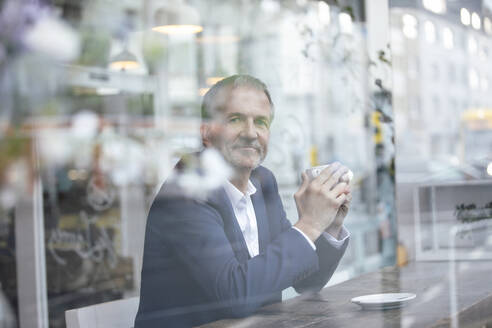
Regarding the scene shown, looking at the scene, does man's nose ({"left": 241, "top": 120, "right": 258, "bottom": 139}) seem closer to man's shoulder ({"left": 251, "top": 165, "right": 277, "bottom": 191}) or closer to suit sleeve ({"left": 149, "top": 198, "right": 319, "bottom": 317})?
man's shoulder ({"left": 251, "top": 165, "right": 277, "bottom": 191})

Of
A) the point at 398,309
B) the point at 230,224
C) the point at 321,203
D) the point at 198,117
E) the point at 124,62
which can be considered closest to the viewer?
the point at 398,309

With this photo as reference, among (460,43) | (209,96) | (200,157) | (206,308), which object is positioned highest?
(460,43)

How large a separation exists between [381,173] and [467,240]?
61 cm

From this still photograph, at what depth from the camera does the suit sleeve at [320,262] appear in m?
2.18

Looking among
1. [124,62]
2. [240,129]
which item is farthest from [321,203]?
[124,62]

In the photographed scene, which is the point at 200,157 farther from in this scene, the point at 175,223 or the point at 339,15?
the point at 339,15

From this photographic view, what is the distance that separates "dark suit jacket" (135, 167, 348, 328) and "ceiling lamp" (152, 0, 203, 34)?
75.2 inches

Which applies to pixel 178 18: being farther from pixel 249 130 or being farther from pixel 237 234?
pixel 237 234

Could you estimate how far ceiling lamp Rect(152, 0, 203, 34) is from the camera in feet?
12.7

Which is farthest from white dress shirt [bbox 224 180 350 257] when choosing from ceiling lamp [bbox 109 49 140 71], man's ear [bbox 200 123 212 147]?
ceiling lamp [bbox 109 49 140 71]

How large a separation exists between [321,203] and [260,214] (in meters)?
0.19

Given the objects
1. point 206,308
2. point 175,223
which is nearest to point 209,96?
point 175,223

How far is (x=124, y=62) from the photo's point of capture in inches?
181

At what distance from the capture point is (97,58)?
431 centimetres
